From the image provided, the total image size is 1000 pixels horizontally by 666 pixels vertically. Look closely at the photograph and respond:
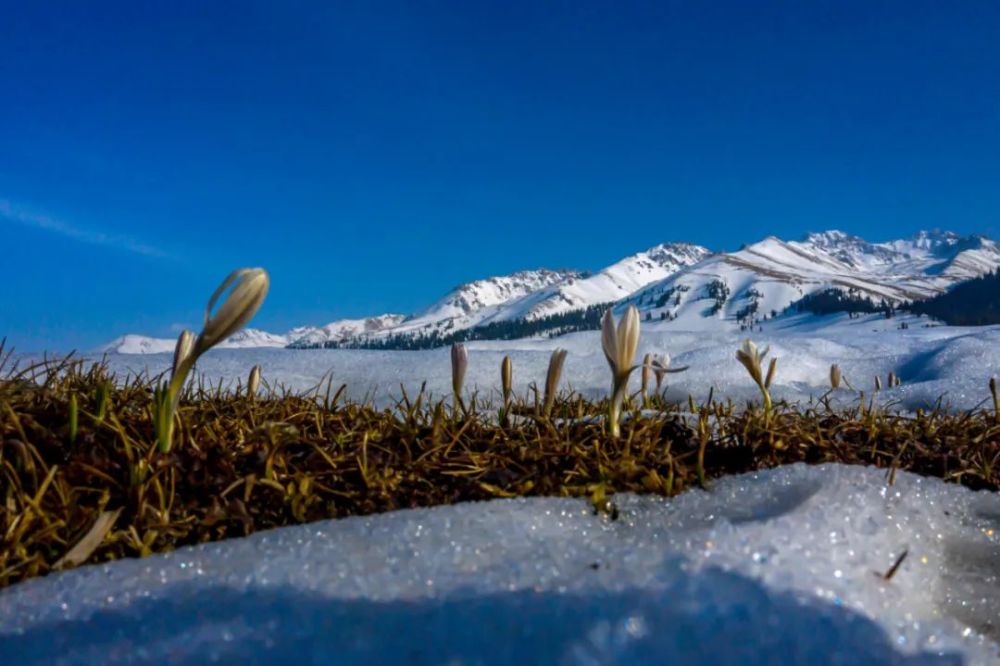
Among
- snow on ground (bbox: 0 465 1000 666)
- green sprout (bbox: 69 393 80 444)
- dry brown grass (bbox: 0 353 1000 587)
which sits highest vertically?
green sprout (bbox: 69 393 80 444)

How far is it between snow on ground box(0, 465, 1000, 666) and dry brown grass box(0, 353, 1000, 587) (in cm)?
15

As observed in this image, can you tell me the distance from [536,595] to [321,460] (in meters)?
0.87

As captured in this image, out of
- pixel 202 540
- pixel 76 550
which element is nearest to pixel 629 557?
pixel 202 540

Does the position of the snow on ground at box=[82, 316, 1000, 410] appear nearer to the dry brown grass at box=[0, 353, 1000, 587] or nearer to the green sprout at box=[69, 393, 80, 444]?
the dry brown grass at box=[0, 353, 1000, 587]

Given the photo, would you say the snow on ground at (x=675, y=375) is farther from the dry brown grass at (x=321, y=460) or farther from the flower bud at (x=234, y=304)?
the flower bud at (x=234, y=304)

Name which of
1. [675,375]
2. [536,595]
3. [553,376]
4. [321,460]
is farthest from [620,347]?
[675,375]

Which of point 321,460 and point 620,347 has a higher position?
point 620,347

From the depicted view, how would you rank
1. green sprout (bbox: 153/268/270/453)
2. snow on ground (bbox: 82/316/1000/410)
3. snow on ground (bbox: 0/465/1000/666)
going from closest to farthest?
snow on ground (bbox: 0/465/1000/666) → green sprout (bbox: 153/268/270/453) → snow on ground (bbox: 82/316/1000/410)

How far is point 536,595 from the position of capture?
122 centimetres

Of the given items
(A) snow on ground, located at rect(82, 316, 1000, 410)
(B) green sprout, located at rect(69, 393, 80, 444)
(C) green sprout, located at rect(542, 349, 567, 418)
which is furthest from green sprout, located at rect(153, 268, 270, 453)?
(A) snow on ground, located at rect(82, 316, 1000, 410)

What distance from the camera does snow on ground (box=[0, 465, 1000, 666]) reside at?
1.11 m

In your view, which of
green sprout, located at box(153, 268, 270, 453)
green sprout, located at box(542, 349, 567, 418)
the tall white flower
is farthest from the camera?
green sprout, located at box(542, 349, 567, 418)

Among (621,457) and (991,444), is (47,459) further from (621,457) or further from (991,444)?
(991,444)

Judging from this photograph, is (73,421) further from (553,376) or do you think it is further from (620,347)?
(620,347)
